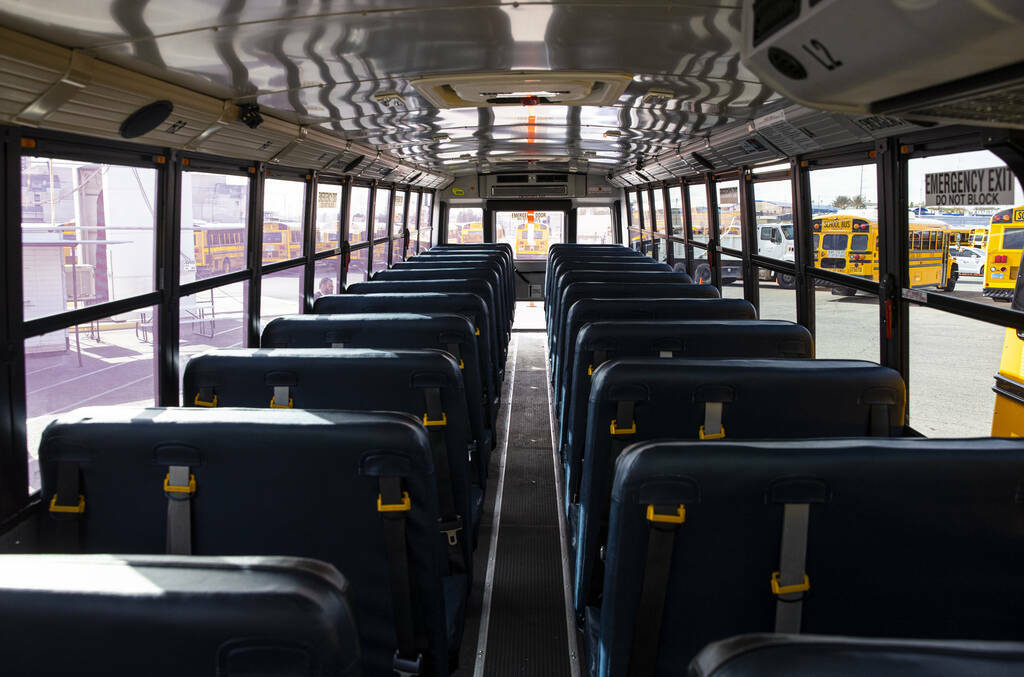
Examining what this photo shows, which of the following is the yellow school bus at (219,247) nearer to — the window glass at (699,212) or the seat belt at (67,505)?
the seat belt at (67,505)

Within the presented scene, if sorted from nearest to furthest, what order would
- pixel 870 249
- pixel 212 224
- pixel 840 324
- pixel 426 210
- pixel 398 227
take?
pixel 870 249 < pixel 212 224 < pixel 840 324 < pixel 398 227 < pixel 426 210

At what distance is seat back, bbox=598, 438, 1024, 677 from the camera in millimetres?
1507

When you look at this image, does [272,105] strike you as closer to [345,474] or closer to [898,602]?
[345,474]

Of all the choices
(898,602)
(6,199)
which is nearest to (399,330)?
(6,199)

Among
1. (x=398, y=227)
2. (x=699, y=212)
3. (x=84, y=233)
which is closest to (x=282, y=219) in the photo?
(x=84, y=233)

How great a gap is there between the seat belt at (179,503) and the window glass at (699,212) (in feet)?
23.7

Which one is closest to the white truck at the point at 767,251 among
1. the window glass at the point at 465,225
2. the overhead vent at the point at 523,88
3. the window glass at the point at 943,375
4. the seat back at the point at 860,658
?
the window glass at the point at 943,375

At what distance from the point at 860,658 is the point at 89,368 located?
3.57m

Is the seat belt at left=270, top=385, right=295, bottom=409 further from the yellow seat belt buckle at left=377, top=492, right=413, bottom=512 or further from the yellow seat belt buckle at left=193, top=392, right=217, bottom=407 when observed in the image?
the yellow seat belt buckle at left=377, top=492, right=413, bottom=512

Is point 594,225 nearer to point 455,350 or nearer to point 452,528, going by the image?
point 455,350

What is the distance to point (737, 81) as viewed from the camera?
147 inches

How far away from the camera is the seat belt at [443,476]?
254cm

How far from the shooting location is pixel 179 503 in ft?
5.67

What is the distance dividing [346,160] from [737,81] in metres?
4.37
